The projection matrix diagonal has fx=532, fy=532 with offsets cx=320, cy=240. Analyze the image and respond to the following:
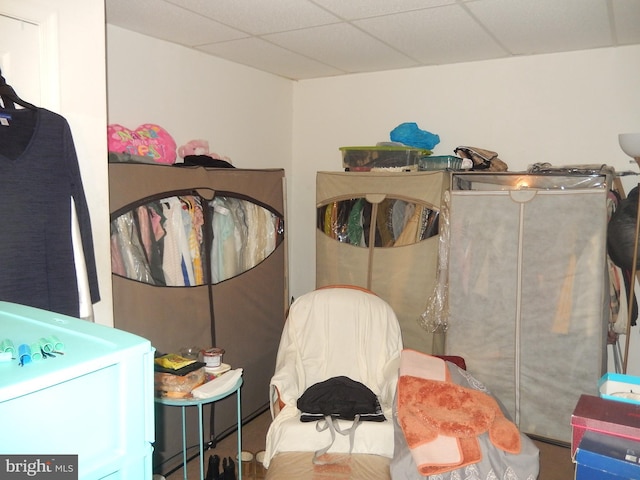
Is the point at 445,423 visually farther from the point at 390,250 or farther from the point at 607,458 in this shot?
the point at 390,250

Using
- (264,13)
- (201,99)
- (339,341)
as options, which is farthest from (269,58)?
(339,341)

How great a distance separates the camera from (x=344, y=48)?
322cm

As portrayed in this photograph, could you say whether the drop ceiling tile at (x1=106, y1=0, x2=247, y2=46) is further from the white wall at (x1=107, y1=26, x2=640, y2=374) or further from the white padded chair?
the white padded chair

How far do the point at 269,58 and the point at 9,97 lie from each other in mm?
2115

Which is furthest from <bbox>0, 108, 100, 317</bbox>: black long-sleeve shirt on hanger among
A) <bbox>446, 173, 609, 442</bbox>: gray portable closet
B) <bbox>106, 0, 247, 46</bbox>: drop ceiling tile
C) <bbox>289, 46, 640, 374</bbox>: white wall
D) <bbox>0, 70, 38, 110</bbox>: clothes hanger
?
<bbox>289, 46, 640, 374</bbox>: white wall

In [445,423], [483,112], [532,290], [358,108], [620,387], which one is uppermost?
[358,108]

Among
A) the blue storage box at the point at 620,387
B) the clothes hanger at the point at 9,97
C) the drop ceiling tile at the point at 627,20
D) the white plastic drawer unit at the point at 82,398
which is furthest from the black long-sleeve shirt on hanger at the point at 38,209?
the drop ceiling tile at the point at 627,20

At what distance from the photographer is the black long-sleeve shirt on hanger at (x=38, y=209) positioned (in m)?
1.61

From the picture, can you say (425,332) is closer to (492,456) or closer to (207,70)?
(492,456)

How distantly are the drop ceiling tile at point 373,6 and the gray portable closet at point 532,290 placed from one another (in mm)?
1103

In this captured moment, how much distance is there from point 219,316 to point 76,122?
1.46m

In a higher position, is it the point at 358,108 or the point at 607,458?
the point at 358,108

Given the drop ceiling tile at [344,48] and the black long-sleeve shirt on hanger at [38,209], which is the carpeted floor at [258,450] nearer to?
the black long-sleeve shirt on hanger at [38,209]

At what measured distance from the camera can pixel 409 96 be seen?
3.79m
